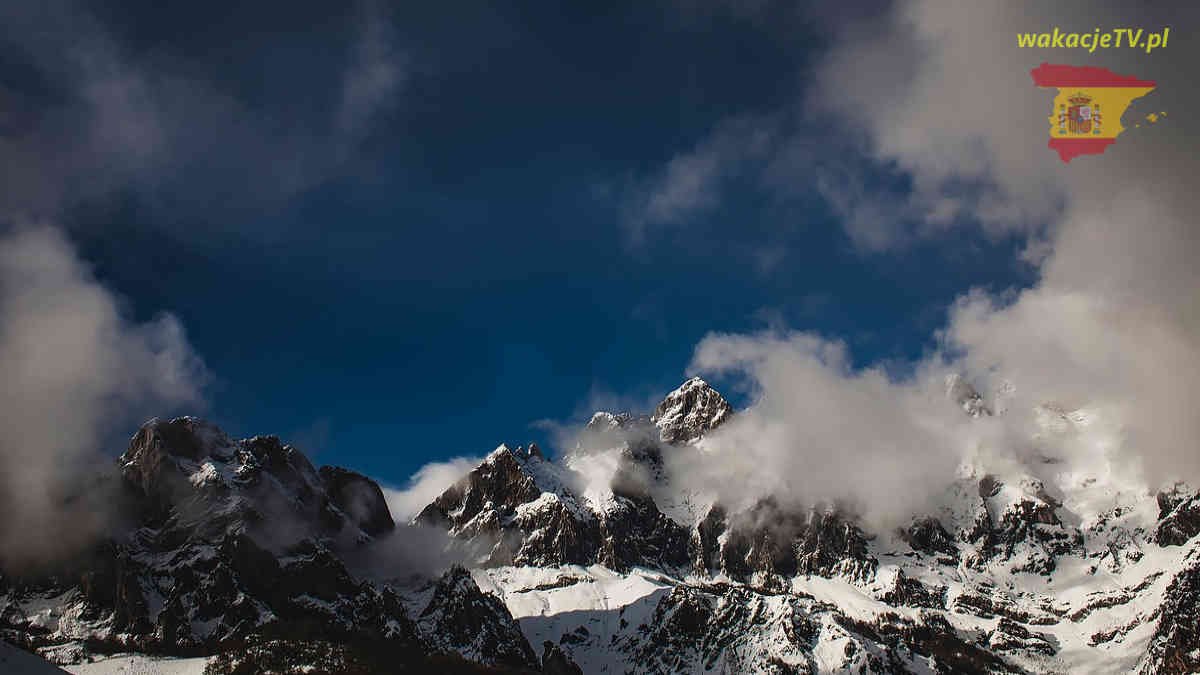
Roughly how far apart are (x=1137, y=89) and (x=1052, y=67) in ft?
30.9

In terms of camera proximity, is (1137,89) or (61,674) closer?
(61,674)

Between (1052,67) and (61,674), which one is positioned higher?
(1052,67)

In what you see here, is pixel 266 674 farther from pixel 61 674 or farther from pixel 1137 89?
pixel 1137 89

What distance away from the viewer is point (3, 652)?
68.2 metres

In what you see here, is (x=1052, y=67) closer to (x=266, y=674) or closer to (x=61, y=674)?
(x=61, y=674)

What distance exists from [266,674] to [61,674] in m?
145

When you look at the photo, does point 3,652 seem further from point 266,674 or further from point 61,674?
point 266,674

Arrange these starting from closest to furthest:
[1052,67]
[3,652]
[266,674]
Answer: [3,652]
[1052,67]
[266,674]

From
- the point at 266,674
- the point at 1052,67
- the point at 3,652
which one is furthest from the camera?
the point at 266,674

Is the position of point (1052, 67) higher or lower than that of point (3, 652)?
higher

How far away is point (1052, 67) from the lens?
88125 mm

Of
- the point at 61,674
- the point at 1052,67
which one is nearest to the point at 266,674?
the point at 61,674

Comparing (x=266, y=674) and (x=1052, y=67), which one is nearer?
(x=1052, y=67)

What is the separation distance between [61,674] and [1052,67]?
11122 cm
